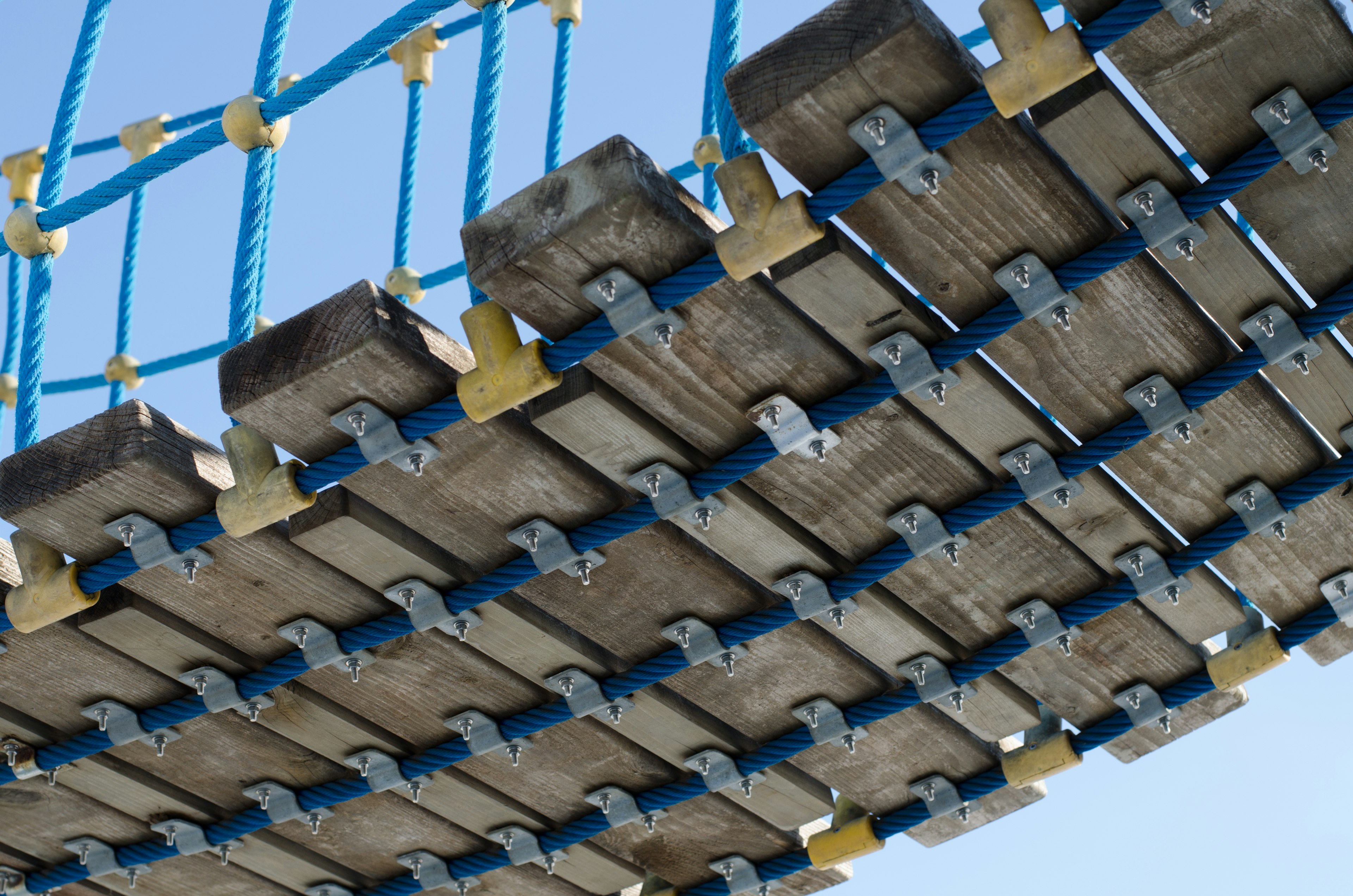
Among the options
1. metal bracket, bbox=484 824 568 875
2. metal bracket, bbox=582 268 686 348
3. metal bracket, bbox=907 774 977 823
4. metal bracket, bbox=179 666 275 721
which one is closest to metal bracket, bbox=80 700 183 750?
metal bracket, bbox=179 666 275 721

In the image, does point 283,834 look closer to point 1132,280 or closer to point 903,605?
point 903,605

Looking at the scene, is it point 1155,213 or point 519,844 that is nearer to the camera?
point 1155,213

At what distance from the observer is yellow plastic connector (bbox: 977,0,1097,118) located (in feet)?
9.42

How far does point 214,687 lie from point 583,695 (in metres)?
1.15

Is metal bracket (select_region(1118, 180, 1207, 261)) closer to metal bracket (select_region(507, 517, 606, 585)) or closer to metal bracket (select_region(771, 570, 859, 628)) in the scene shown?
metal bracket (select_region(771, 570, 859, 628))

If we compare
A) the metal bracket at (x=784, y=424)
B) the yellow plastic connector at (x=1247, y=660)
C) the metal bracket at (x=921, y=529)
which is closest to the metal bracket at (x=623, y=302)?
the metal bracket at (x=784, y=424)

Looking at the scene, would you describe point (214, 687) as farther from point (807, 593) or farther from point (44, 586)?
point (807, 593)

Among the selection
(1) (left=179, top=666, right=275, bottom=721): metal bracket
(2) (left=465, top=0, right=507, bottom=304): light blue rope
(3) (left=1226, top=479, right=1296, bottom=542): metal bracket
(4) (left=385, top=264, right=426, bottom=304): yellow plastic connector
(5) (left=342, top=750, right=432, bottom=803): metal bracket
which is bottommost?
(5) (left=342, top=750, right=432, bottom=803): metal bracket

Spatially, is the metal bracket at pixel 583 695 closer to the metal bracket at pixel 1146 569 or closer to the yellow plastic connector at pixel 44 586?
the yellow plastic connector at pixel 44 586

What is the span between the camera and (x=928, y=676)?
174 inches

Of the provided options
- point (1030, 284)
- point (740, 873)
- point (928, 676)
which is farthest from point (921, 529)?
point (740, 873)

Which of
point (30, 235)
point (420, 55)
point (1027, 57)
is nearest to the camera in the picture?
point (1027, 57)

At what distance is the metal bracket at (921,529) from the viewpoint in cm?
386

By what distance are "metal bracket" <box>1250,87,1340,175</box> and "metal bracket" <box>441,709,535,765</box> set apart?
292 cm
